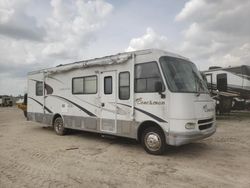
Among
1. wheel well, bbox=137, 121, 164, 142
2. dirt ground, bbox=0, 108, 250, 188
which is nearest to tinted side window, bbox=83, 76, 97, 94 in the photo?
dirt ground, bbox=0, 108, 250, 188

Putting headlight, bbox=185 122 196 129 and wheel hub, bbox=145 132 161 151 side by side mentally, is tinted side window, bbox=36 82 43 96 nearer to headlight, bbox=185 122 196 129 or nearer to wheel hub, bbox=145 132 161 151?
wheel hub, bbox=145 132 161 151

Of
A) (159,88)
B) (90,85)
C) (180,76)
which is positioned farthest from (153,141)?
(90,85)

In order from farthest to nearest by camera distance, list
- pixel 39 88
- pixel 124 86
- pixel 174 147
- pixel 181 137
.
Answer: pixel 39 88
pixel 174 147
pixel 124 86
pixel 181 137

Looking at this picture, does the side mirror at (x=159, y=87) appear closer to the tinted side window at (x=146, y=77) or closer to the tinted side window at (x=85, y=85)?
the tinted side window at (x=146, y=77)

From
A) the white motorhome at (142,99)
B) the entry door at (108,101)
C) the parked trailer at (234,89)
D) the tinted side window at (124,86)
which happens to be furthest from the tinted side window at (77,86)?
the parked trailer at (234,89)

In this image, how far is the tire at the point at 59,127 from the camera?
10191 millimetres

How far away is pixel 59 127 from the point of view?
34.1ft

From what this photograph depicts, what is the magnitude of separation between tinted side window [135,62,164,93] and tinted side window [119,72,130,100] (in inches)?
14.0

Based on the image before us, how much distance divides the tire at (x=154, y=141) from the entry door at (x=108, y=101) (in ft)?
4.02

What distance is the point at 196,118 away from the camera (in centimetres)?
Answer: 648

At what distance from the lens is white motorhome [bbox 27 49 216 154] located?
641 centimetres

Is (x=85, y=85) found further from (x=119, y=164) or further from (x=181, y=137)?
(x=181, y=137)

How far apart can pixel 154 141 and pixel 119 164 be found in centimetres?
121

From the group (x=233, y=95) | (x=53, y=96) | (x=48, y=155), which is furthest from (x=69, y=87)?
(x=233, y=95)
